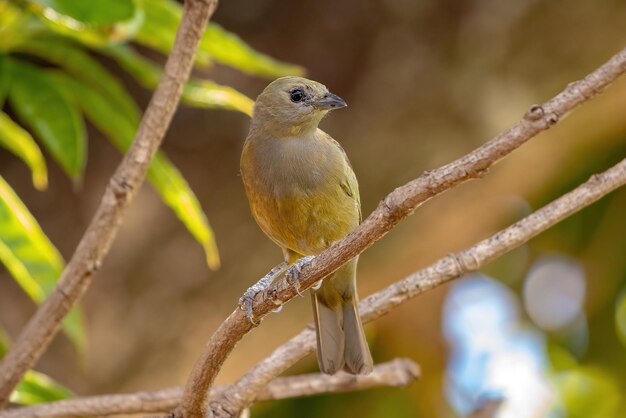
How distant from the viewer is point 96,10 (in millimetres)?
2430

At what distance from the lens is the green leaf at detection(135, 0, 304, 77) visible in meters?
2.74

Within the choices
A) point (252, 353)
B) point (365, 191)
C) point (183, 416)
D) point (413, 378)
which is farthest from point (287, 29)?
point (183, 416)

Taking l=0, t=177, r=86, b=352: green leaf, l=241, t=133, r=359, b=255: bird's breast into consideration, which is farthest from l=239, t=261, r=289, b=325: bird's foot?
l=0, t=177, r=86, b=352: green leaf

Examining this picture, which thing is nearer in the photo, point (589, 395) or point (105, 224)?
point (105, 224)

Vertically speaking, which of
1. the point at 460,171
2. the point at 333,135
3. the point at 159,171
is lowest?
the point at 460,171

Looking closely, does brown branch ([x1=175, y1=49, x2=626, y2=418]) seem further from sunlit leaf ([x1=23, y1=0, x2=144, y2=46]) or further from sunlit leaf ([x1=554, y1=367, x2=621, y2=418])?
sunlit leaf ([x1=554, y1=367, x2=621, y2=418])

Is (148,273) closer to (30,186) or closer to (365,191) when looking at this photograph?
(30,186)

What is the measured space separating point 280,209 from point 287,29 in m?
1.46

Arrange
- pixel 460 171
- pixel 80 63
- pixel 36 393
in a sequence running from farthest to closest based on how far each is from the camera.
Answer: pixel 80 63 < pixel 36 393 < pixel 460 171

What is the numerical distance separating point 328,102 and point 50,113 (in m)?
0.90

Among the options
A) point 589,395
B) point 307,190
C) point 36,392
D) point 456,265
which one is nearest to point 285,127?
point 307,190

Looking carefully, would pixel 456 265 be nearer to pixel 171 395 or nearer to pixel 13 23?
pixel 171 395

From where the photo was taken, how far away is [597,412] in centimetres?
451

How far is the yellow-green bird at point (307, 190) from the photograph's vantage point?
7.95 feet
